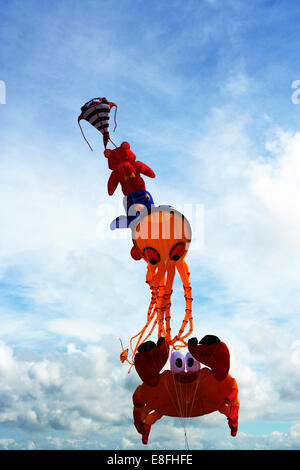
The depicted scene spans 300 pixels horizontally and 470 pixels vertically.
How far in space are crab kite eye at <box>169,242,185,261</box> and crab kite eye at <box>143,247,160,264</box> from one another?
1.58 feet

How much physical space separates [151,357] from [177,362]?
1408mm

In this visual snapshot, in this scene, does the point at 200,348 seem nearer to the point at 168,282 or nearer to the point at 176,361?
the point at 176,361

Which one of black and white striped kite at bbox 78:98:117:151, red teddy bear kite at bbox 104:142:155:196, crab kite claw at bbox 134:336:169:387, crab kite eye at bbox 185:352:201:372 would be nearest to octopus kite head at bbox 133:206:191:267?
red teddy bear kite at bbox 104:142:155:196

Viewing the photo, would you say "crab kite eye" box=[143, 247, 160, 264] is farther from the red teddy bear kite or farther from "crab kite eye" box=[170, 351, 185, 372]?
"crab kite eye" box=[170, 351, 185, 372]

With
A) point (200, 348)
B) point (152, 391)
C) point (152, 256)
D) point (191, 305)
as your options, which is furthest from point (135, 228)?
point (152, 391)

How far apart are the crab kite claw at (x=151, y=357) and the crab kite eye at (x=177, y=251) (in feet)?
8.98

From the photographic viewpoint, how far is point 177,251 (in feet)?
51.8

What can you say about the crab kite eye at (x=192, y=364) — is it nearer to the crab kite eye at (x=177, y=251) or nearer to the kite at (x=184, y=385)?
the kite at (x=184, y=385)

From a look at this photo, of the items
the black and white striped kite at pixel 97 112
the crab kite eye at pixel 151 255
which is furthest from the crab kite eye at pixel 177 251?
the black and white striped kite at pixel 97 112

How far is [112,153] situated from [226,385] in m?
9.09

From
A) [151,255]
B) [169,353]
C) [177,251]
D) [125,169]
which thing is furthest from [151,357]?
[125,169]

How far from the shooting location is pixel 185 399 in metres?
15.6

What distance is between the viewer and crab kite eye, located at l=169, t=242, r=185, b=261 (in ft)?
51.6

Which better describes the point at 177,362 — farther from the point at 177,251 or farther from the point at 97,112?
the point at 97,112
